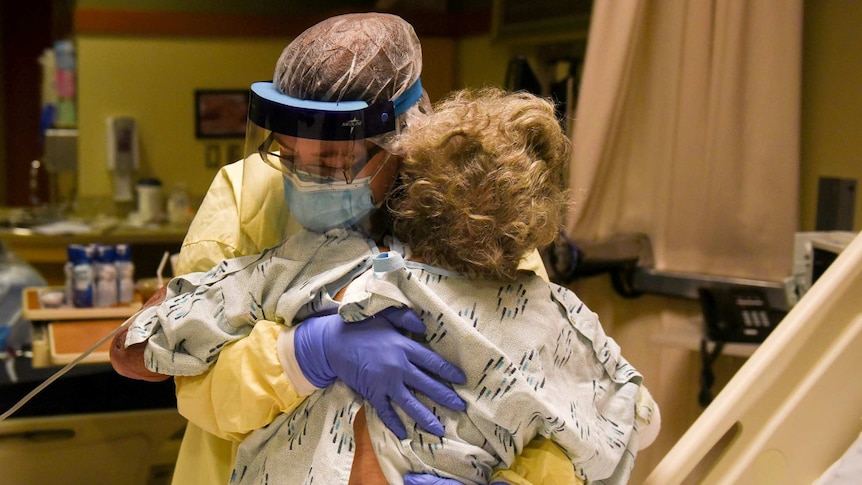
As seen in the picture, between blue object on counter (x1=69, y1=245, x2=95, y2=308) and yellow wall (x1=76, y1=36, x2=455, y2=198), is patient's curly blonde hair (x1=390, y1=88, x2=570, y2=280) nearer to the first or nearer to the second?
blue object on counter (x1=69, y1=245, x2=95, y2=308)

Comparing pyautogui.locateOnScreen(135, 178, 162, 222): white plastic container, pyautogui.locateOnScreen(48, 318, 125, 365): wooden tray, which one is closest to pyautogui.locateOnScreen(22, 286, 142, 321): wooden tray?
pyautogui.locateOnScreen(48, 318, 125, 365): wooden tray

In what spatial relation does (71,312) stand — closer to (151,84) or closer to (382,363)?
(382,363)

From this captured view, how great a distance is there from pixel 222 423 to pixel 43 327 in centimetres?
142

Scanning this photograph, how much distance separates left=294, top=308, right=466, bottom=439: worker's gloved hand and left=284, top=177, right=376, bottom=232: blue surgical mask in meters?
0.14

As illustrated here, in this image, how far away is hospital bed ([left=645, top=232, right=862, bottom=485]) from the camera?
4.57 ft

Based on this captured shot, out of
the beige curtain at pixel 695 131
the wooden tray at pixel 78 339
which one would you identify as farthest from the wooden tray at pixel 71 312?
the beige curtain at pixel 695 131

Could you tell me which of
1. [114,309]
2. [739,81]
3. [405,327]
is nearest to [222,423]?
[405,327]

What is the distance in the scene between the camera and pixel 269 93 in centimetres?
106

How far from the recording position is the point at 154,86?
Result: 13.3 ft

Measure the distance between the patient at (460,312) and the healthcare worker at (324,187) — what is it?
3 centimetres

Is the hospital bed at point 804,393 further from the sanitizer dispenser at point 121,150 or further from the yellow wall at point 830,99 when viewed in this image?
the sanitizer dispenser at point 121,150

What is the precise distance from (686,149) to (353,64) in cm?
135

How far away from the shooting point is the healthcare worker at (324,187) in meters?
1.02

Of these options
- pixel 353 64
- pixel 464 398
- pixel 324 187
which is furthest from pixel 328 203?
pixel 464 398
